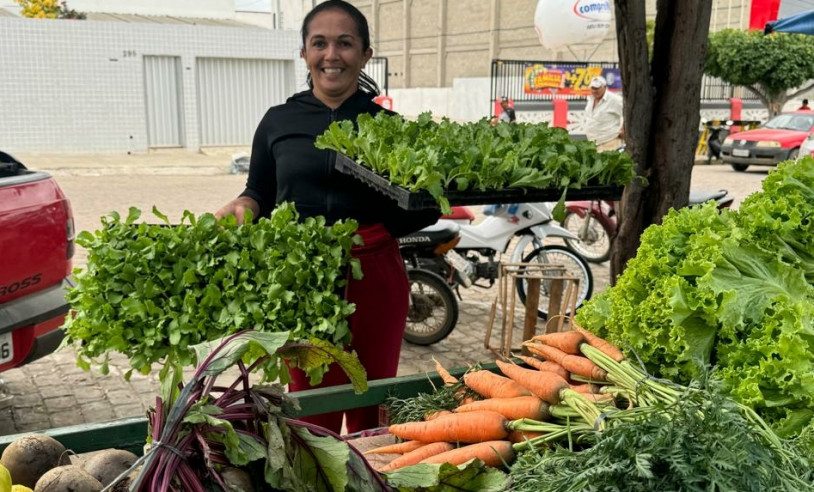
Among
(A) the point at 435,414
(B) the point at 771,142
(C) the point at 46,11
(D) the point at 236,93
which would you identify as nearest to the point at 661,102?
(A) the point at 435,414

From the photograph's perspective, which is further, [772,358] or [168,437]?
[772,358]

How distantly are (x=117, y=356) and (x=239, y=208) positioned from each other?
4.06 metres

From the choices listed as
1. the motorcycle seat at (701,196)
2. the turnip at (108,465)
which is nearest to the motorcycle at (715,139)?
the motorcycle seat at (701,196)

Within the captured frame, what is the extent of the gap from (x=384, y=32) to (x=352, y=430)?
52376 millimetres

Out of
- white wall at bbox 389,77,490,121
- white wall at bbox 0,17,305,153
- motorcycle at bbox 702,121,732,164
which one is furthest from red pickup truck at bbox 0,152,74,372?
white wall at bbox 389,77,490,121

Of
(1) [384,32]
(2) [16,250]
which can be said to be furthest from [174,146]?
(1) [384,32]

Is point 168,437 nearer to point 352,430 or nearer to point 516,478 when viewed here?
point 516,478

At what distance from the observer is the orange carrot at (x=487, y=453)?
85.4 inches

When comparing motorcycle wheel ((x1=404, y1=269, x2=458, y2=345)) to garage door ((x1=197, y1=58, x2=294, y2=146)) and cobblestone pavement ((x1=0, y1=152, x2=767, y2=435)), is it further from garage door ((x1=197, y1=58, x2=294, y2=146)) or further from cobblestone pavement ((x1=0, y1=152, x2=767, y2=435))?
garage door ((x1=197, y1=58, x2=294, y2=146))

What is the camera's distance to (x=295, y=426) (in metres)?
1.77

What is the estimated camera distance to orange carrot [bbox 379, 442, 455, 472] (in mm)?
2270

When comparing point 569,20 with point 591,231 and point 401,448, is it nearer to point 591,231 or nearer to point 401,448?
point 591,231

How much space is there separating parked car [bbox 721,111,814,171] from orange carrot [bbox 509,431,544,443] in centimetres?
1935

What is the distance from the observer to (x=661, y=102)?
4.14 metres
